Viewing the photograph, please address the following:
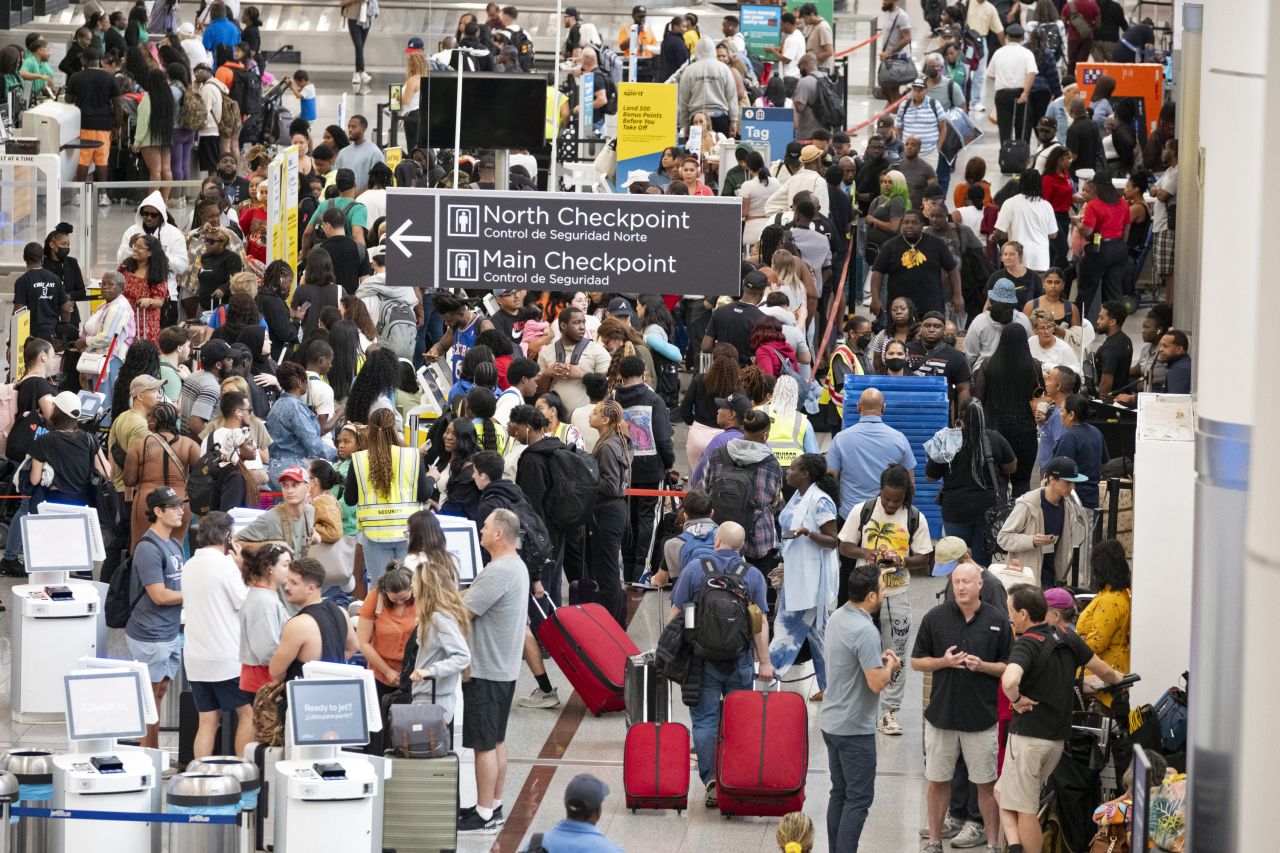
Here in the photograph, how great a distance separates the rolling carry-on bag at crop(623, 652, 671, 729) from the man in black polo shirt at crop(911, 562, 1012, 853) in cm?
139

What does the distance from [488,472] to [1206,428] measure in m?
5.55

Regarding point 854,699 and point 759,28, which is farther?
point 759,28

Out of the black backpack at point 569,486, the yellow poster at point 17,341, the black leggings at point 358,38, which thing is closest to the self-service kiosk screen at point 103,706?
the black backpack at point 569,486

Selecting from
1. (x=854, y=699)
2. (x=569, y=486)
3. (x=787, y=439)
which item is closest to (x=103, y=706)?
(x=854, y=699)

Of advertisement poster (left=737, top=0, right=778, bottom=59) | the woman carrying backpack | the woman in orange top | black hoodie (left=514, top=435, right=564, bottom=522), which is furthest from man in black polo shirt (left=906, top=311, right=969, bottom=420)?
advertisement poster (left=737, top=0, right=778, bottom=59)

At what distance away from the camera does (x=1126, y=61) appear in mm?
28469

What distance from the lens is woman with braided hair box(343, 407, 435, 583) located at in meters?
11.5

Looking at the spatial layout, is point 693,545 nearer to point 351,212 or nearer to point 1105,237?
point 351,212

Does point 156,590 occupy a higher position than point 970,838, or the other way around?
point 156,590

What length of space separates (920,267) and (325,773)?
9.41 metres

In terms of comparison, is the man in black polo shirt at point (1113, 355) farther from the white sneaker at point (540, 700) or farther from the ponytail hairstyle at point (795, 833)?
the ponytail hairstyle at point (795, 833)

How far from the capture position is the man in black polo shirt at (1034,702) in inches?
361

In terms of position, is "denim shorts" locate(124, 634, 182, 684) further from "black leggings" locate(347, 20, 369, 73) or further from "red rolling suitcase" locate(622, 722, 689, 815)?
"black leggings" locate(347, 20, 369, 73)

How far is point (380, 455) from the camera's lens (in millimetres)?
11547
